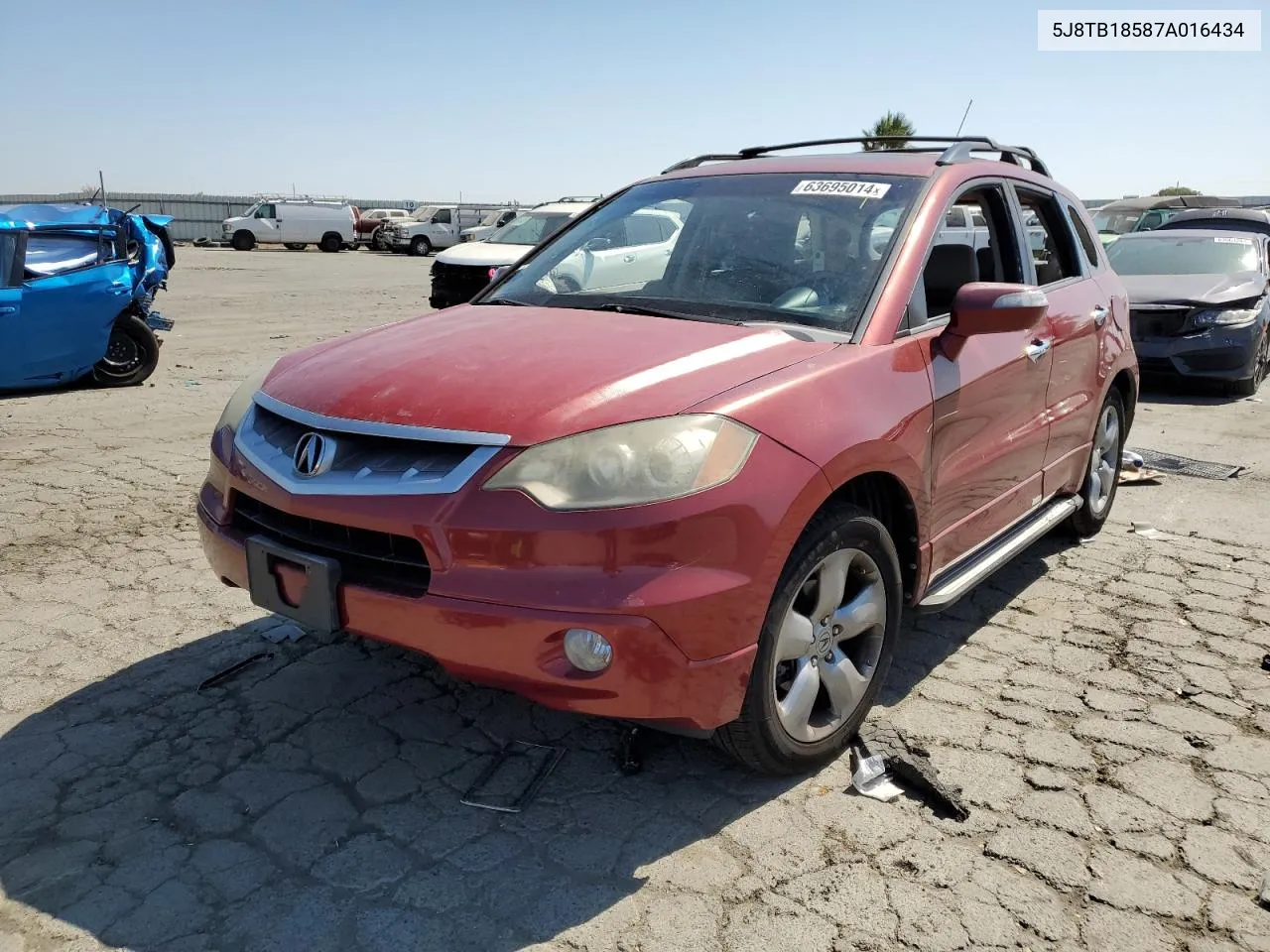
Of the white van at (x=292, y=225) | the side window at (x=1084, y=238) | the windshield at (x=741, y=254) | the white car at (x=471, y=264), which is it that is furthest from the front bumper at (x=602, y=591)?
the white van at (x=292, y=225)

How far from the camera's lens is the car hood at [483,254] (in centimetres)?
1484

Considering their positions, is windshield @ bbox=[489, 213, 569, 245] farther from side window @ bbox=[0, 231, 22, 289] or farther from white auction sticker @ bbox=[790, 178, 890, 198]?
white auction sticker @ bbox=[790, 178, 890, 198]

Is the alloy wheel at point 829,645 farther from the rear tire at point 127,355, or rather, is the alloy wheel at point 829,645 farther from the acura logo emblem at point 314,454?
the rear tire at point 127,355

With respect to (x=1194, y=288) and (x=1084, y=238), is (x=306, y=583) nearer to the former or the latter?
(x=1084, y=238)

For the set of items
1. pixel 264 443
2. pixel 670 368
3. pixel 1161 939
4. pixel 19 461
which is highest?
pixel 670 368

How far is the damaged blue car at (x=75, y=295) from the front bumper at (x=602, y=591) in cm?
766

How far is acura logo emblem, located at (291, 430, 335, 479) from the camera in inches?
109

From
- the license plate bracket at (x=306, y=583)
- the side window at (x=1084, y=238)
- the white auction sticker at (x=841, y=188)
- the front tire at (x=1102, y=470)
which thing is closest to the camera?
the license plate bracket at (x=306, y=583)

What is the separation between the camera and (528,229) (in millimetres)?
16516

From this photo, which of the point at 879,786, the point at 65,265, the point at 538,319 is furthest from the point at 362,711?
the point at 65,265

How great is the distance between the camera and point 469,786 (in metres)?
3.00

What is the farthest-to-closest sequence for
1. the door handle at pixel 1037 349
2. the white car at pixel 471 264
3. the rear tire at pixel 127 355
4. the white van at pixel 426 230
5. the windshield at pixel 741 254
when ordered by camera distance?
the white van at pixel 426 230 → the white car at pixel 471 264 → the rear tire at pixel 127 355 → the door handle at pixel 1037 349 → the windshield at pixel 741 254

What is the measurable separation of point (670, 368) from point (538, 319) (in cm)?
84

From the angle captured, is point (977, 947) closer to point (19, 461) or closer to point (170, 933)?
point (170, 933)
